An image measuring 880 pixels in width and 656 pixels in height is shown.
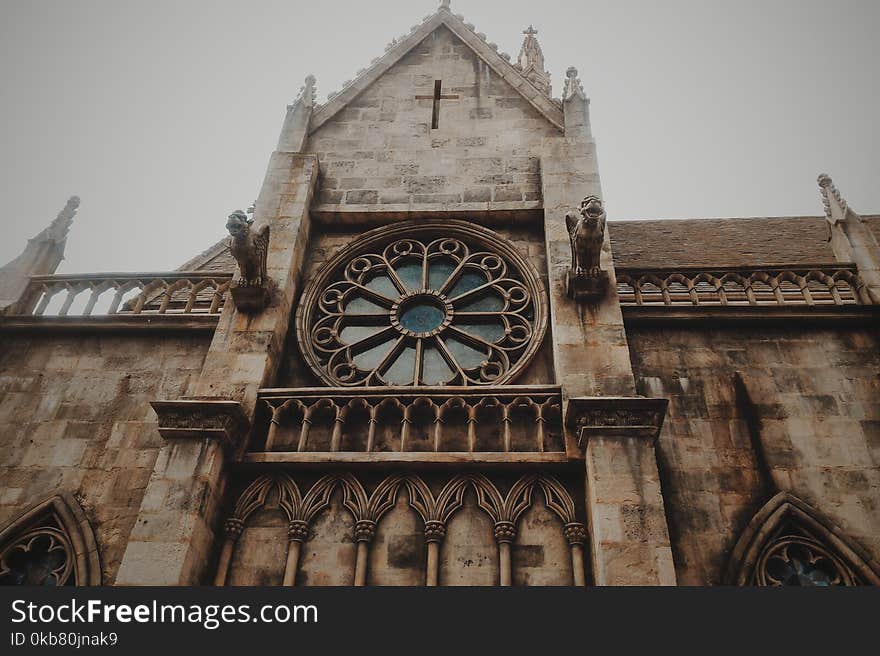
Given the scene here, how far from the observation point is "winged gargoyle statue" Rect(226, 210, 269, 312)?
324 inches

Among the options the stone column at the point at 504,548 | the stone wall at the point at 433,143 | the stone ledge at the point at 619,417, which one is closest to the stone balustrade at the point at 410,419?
the stone ledge at the point at 619,417

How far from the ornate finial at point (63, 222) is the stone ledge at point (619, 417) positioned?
27.2 feet

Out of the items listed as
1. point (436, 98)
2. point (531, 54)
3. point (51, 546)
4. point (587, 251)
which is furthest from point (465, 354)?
point (531, 54)

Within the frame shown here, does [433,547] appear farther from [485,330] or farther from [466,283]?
[466,283]

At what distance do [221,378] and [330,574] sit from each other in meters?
2.55

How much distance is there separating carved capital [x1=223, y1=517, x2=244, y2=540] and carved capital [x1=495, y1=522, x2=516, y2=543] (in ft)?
7.99

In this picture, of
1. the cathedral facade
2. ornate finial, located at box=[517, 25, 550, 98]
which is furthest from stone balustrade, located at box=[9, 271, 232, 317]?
ornate finial, located at box=[517, 25, 550, 98]

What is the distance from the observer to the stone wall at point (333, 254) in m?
8.30

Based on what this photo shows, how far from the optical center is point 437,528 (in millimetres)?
6602

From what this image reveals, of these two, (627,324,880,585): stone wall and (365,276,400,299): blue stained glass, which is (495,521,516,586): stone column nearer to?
(627,324,880,585): stone wall

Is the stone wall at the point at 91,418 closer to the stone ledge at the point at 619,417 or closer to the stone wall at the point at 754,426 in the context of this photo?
the stone ledge at the point at 619,417

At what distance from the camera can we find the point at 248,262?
8375mm

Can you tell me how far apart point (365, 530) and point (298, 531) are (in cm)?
64

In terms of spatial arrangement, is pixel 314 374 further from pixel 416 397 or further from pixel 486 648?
pixel 486 648
